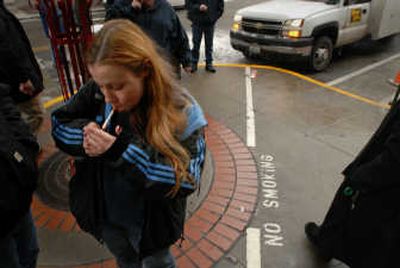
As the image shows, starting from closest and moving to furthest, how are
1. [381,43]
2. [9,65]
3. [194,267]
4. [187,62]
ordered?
[194,267], [9,65], [187,62], [381,43]

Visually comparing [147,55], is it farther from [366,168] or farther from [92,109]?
[366,168]

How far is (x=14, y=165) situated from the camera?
4.99 ft

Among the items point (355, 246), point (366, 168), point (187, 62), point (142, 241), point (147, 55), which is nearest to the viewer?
point (147, 55)

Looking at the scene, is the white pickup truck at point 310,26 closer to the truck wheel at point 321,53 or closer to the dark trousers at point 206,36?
the truck wheel at point 321,53

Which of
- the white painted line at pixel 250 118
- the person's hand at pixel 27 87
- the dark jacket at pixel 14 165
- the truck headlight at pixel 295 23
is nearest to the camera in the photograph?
the dark jacket at pixel 14 165

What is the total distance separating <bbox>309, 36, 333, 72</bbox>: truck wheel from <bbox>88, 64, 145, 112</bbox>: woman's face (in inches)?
232

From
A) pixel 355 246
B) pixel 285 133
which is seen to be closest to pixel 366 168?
pixel 355 246

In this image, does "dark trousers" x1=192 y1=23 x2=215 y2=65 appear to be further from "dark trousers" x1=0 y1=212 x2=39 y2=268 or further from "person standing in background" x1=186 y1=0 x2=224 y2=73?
"dark trousers" x1=0 y1=212 x2=39 y2=268

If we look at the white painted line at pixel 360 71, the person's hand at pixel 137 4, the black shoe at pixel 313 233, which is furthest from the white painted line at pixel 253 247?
the white painted line at pixel 360 71

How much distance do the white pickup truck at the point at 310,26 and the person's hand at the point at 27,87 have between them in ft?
15.5

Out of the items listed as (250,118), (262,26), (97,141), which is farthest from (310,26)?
(97,141)

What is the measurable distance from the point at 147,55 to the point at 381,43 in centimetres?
962

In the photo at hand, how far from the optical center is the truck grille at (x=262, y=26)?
21.3 feet

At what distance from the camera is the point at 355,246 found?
7.01 ft
